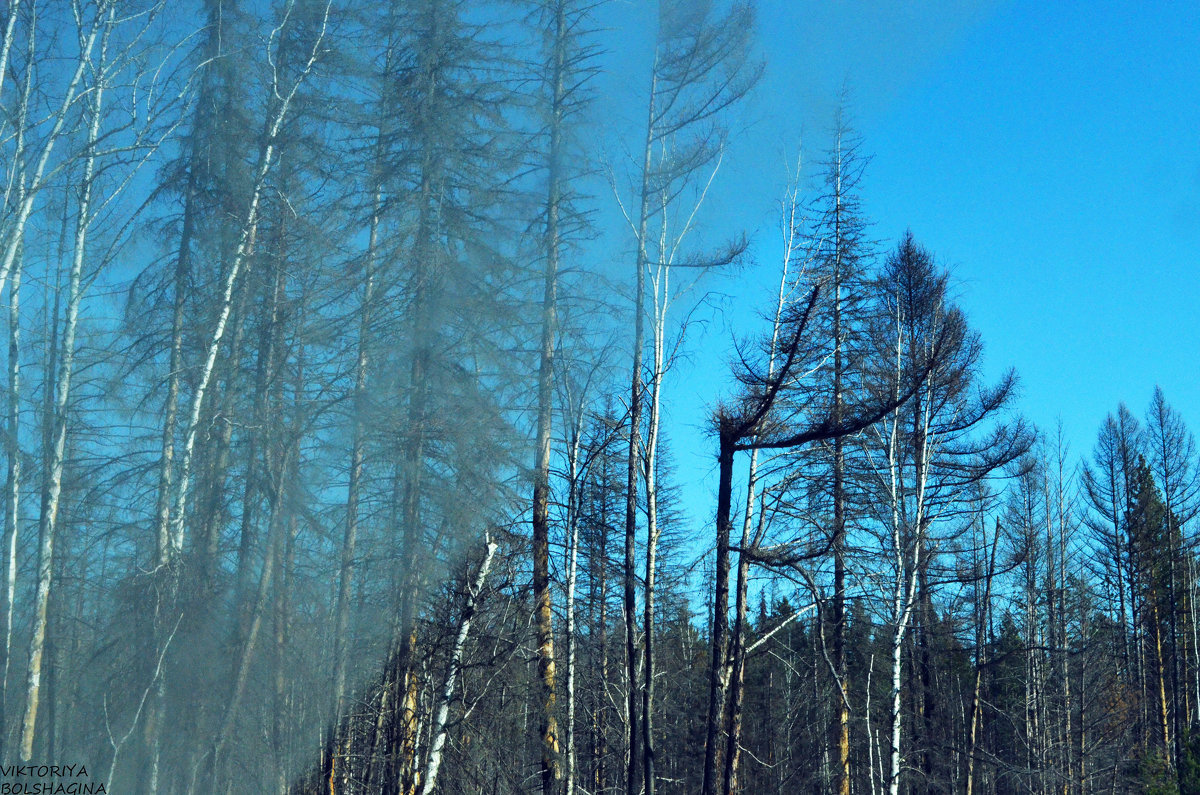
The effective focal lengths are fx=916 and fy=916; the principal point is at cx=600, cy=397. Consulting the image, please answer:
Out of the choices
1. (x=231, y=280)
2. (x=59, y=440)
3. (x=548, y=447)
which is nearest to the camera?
(x=59, y=440)

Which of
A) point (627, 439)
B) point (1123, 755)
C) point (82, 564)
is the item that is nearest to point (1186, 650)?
point (1123, 755)

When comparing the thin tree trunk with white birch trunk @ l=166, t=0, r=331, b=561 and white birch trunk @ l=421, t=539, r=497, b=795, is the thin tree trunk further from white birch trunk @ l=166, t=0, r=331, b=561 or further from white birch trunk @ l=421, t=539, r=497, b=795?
white birch trunk @ l=166, t=0, r=331, b=561

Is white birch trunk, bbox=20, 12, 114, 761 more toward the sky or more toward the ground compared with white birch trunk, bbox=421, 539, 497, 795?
more toward the sky

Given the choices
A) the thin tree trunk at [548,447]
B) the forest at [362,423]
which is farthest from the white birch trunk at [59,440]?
the thin tree trunk at [548,447]

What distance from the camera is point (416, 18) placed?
1523 cm

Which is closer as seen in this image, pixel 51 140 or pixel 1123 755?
pixel 51 140

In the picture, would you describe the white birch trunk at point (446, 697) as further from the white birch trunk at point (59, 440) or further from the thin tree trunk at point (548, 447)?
the white birch trunk at point (59, 440)

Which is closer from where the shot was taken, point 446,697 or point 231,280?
point 446,697

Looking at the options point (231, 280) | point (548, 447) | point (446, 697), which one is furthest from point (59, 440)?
point (548, 447)

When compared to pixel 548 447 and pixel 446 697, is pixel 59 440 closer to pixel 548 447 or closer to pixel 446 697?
pixel 446 697

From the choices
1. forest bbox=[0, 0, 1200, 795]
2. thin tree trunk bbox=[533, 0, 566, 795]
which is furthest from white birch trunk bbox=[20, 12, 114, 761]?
thin tree trunk bbox=[533, 0, 566, 795]

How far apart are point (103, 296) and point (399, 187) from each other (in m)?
4.60

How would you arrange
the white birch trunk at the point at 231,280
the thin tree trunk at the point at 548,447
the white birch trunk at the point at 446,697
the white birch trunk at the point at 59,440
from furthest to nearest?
1. the thin tree trunk at the point at 548,447
2. the white birch trunk at the point at 231,280
3. the white birch trunk at the point at 446,697
4. the white birch trunk at the point at 59,440

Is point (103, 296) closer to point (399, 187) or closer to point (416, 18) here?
point (399, 187)
